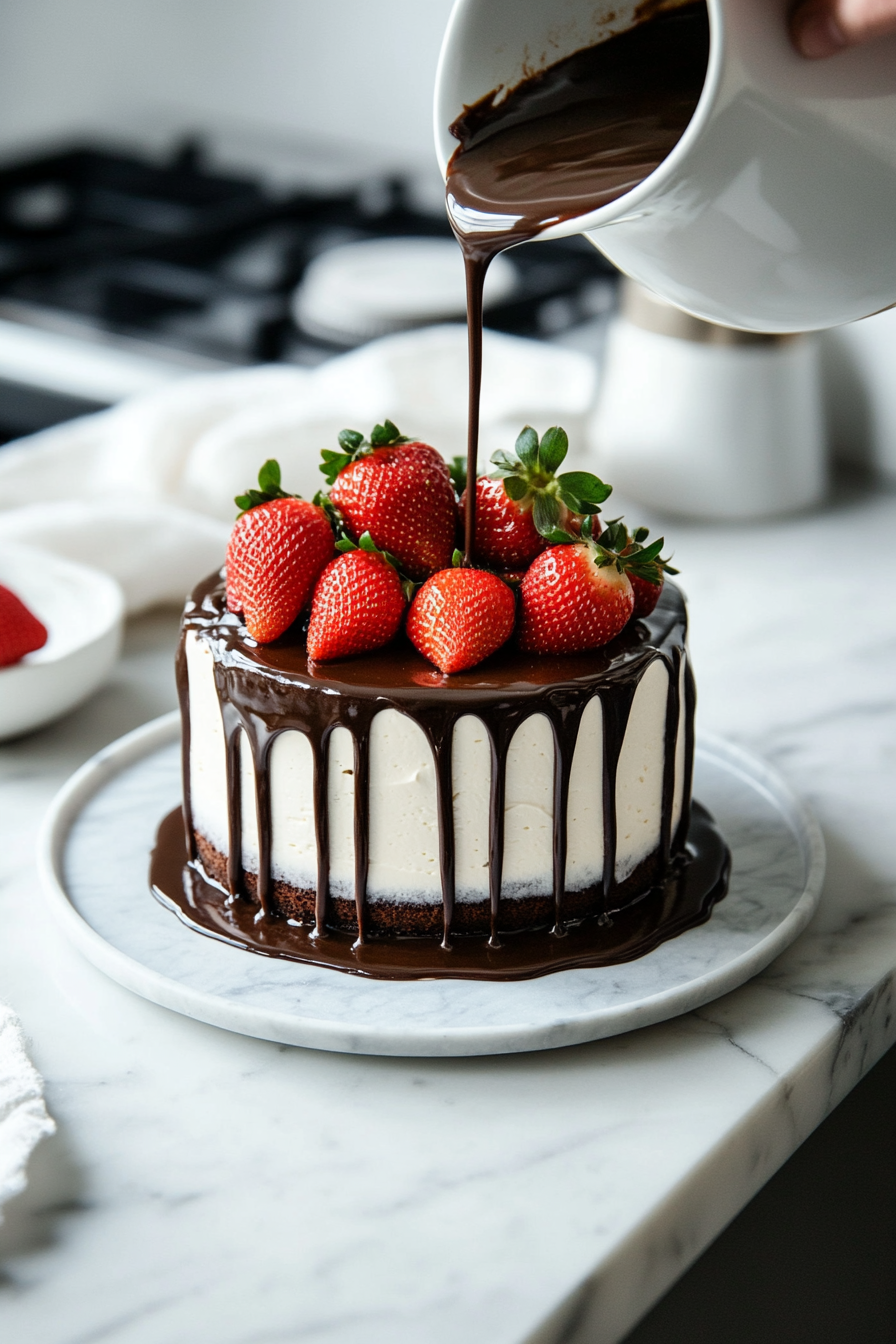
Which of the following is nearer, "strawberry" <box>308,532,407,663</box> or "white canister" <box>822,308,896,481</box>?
"strawberry" <box>308,532,407,663</box>

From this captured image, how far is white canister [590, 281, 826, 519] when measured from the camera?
1771 mm

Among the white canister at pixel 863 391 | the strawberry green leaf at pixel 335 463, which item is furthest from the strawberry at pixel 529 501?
the white canister at pixel 863 391

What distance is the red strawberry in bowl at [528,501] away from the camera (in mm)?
1046

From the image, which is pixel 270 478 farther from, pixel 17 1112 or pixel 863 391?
pixel 863 391

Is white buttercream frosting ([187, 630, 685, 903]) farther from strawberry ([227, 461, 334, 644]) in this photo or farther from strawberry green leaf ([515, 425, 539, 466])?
strawberry green leaf ([515, 425, 539, 466])

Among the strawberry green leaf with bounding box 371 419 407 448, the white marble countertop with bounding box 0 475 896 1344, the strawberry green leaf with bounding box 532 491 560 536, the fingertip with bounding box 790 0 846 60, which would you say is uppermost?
the fingertip with bounding box 790 0 846 60

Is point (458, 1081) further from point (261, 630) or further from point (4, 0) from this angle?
point (4, 0)

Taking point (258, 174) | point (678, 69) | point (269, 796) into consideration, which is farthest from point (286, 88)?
point (269, 796)

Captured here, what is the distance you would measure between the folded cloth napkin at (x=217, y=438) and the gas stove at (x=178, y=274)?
34 centimetres

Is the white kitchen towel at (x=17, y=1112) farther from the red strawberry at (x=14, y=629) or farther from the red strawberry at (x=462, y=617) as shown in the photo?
the red strawberry at (x=14, y=629)

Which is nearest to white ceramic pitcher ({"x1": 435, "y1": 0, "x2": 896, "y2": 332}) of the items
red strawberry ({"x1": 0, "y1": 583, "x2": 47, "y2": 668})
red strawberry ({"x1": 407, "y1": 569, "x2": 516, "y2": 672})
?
red strawberry ({"x1": 407, "y1": 569, "x2": 516, "y2": 672})

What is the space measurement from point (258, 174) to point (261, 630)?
7.16 ft

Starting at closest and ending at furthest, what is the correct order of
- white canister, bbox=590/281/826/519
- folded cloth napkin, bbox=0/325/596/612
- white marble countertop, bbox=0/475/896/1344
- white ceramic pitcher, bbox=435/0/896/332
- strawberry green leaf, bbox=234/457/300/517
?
white marble countertop, bbox=0/475/896/1344 < white ceramic pitcher, bbox=435/0/896/332 < strawberry green leaf, bbox=234/457/300/517 < folded cloth napkin, bbox=0/325/596/612 < white canister, bbox=590/281/826/519

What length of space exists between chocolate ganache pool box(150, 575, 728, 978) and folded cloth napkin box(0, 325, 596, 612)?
526mm
